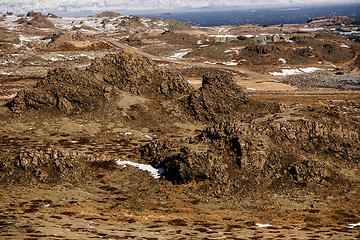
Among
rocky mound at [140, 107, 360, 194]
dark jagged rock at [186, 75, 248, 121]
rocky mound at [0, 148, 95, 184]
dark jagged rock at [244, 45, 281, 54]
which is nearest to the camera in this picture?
rocky mound at [0, 148, 95, 184]

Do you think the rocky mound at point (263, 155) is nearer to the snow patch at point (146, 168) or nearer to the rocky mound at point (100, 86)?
the snow patch at point (146, 168)

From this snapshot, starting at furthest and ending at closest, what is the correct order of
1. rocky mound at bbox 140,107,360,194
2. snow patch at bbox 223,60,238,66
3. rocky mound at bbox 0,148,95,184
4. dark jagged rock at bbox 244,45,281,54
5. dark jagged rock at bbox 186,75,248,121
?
dark jagged rock at bbox 244,45,281,54 → snow patch at bbox 223,60,238,66 → dark jagged rock at bbox 186,75,248,121 → rocky mound at bbox 140,107,360,194 → rocky mound at bbox 0,148,95,184

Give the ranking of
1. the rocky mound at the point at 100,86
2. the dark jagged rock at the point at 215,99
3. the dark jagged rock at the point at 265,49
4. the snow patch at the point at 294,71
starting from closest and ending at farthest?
1. the rocky mound at the point at 100,86
2. the dark jagged rock at the point at 215,99
3. the snow patch at the point at 294,71
4. the dark jagged rock at the point at 265,49

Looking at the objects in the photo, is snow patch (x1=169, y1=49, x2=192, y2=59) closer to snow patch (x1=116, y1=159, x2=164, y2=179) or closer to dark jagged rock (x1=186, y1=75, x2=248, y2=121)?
dark jagged rock (x1=186, y1=75, x2=248, y2=121)

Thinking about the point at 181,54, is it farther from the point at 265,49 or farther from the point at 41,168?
the point at 41,168

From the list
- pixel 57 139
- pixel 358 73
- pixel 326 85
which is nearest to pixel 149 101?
pixel 57 139

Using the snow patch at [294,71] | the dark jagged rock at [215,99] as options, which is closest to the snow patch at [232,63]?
the snow patch at [294,71]

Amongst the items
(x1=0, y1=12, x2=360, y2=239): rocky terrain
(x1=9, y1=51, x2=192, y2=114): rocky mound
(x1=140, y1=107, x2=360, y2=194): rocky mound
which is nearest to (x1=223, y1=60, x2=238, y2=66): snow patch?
(x1=0, y1=12, x2=360, y2=239): rocky terrain

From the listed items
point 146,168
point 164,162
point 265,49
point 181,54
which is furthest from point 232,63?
Answer: point 146,168

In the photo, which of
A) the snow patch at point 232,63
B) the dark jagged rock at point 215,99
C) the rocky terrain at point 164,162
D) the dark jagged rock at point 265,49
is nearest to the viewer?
the rocky terrain at point 164,162

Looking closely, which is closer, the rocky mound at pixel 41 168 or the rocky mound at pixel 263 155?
the rocky mound at pixel 41 168
